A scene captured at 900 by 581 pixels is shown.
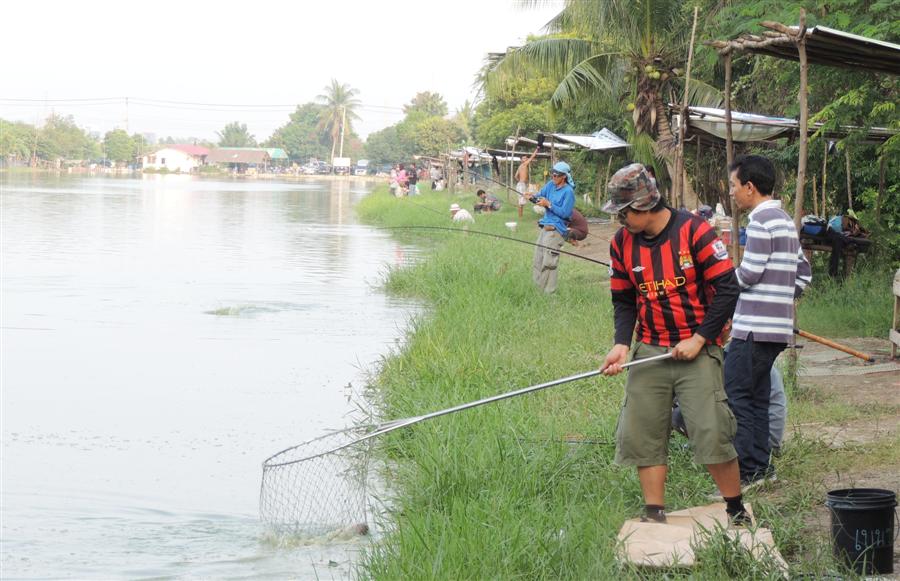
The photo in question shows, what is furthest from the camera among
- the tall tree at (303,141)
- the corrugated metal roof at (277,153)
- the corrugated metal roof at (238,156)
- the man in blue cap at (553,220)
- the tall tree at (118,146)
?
the tall tree at (303,141)

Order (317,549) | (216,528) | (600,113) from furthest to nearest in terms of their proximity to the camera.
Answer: (600,113)
(216,528)
(317,549)

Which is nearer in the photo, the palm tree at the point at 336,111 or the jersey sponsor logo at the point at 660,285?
the jersey sponsor logo at the point at 660,285

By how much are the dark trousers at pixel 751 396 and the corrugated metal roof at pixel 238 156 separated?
147 metres

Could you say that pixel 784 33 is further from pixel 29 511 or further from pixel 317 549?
pixel 29 511

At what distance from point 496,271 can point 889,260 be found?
14.8ft

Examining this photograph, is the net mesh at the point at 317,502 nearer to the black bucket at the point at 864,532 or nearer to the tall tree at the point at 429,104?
the black bucket at the point at 864,532

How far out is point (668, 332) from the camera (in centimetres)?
479

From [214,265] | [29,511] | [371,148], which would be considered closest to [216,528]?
[29,511]

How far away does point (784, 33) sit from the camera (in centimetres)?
699

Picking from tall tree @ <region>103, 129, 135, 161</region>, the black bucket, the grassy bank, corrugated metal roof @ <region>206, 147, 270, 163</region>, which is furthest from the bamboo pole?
tall tree @ <region>103, 129, 135, 161</region>

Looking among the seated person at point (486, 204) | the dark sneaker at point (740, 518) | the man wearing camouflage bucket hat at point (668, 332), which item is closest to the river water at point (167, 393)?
the man wearing camouflage bucket hat at point (668, 332)

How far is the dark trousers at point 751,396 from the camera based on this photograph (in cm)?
536

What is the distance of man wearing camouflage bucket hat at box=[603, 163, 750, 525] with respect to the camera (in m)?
4.66

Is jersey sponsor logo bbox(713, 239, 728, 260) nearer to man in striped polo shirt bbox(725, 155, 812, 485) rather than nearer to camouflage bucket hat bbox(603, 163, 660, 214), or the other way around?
camouflage bucket hat bbox(603, 163, 660, 214)
